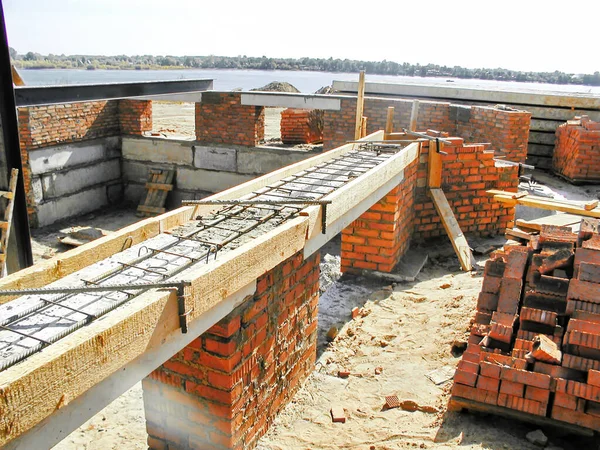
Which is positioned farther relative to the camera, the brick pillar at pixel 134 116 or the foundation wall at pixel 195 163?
the brick pillar at pixel 134 116

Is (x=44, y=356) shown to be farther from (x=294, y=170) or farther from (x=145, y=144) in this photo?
(x=145, y=144)

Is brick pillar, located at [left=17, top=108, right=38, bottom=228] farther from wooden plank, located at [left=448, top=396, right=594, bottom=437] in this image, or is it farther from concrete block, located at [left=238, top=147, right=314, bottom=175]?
wooden plank, located at [left=448, top=396, right=594, bottom=437]

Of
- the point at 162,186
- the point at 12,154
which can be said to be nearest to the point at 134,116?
the point at 162,186

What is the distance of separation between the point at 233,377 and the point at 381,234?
3.14 m

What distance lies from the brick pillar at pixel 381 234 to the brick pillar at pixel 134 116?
7289mm

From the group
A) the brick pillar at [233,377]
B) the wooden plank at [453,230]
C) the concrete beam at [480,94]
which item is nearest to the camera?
the brick pillar at [233,377]

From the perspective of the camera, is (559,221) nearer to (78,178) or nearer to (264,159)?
(264,159)

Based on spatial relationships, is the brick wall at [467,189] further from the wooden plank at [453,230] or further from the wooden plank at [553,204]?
the wooden plank at [553,204]

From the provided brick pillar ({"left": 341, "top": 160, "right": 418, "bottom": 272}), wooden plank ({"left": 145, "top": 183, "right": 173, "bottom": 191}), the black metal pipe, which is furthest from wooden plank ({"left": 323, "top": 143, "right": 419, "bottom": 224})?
wooden plank ({"left": 145, "top": 183, "right": 173, "bottom": 191})

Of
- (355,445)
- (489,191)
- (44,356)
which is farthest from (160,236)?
(489,191)

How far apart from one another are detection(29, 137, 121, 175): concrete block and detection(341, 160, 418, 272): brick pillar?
22.5ft

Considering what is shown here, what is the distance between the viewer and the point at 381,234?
5758 millimetres

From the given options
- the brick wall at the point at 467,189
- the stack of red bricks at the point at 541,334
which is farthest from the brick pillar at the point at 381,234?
the stack of red bricks at the point at 541,334

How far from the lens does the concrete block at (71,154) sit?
9.89 metres
